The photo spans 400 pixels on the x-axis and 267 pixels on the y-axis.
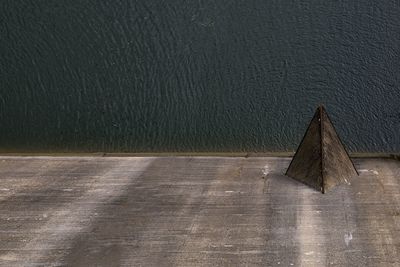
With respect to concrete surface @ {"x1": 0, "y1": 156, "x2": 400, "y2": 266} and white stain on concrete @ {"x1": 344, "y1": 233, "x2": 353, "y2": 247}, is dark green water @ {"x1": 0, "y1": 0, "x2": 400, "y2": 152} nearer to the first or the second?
concrete surface @ {"x1": 0, "y1": 156, "x2": 400, "y2": 266}

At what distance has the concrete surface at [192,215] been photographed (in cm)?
345

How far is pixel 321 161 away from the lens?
14.0ft

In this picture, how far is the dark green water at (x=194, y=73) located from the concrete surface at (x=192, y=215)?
62cm

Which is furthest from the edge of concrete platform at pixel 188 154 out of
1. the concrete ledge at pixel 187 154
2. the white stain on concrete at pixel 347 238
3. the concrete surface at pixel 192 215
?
the white stain on concrete at pixel 347 238

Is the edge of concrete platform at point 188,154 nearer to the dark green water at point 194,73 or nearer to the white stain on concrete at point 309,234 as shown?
the dark green water at point 194,73

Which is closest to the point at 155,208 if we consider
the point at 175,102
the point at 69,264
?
the point at 69,264

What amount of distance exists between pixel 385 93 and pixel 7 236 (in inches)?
137

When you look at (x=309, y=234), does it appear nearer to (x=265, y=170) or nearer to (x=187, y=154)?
(x=265, y=170)

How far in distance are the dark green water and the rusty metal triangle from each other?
0.84 meters

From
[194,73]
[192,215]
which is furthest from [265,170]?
[194,73]

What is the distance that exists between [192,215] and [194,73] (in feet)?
6.48

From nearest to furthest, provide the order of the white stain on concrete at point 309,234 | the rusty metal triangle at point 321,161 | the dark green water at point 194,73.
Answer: the white stain on concrete at point 309,234 → the rusty metal triangle at point 321,161 → the dark green water at point 194,73

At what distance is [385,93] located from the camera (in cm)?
539

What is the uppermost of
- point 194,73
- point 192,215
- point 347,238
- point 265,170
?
point 194,73
